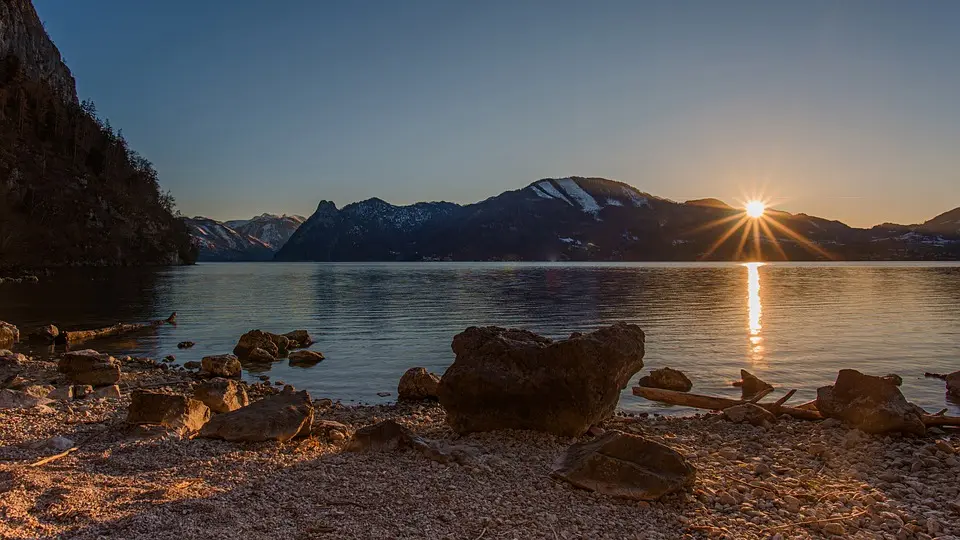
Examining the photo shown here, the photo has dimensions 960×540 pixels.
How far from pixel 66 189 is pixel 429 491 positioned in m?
150

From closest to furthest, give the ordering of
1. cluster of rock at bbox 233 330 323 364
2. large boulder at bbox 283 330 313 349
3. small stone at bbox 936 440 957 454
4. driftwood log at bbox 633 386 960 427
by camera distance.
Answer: small stone at bbox 936 440 957 454 < driftwood log at bbox 633 386 960 427 < cluster of rock at bbox 233 330 323 364 < large boulder at bbox 283 330 313 349

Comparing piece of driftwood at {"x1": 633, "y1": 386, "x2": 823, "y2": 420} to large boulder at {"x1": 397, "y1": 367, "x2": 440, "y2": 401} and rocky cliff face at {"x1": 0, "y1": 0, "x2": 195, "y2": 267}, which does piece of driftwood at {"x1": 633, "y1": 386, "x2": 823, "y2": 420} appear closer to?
large boulder at {"x1": 397, "y1": 367, "x2": 440, "y2": 401}

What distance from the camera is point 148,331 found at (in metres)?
36.0

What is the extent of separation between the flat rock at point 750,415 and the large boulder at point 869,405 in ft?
5.35

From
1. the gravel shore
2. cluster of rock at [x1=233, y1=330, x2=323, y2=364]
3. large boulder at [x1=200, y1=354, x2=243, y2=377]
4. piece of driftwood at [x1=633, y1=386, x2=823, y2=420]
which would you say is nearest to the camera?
the gravel shore

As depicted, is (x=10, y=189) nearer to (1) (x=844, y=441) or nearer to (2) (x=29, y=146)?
(2) (x=29, y=146)

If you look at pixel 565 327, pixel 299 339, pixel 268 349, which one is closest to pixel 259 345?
pixel 268 349

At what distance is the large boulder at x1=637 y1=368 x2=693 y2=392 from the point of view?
20672mm

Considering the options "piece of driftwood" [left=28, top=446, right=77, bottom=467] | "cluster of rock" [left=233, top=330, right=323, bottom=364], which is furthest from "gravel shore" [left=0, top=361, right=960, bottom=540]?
"cluster of rock" [left=233, top=330, right=323, bottom=364]

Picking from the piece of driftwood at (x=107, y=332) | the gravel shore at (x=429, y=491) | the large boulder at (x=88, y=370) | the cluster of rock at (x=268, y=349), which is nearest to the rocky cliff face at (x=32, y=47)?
the piece of driftwood at (x=107, y=332)

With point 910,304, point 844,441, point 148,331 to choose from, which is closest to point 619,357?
point 844,441

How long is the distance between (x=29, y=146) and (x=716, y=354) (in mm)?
155917

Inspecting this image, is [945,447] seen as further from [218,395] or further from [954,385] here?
[218,395]

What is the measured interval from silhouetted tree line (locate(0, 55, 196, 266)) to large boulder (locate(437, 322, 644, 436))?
104 meters
